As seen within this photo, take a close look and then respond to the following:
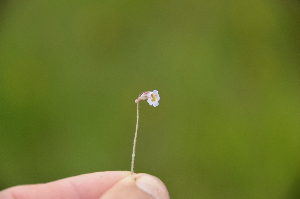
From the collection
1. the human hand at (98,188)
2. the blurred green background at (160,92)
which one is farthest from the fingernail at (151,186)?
the blurred green background at (160,92)

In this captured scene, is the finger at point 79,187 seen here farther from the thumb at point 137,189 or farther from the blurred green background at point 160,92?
the blurred green background at point 160,92

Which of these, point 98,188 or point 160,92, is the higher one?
point 160,92

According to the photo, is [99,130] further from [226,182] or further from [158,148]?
[226,182]

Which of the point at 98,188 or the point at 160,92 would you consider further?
the point at 160,92

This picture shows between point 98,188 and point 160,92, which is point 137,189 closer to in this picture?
point 98,188

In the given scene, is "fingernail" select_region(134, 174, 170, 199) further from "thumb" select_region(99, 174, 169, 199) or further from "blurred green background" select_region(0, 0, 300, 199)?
"blurred green background" select_region(0, 0, 300, 199)

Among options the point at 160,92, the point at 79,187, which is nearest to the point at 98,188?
the point at 79,187

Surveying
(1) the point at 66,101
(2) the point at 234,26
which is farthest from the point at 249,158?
(1) the point at 66,101
